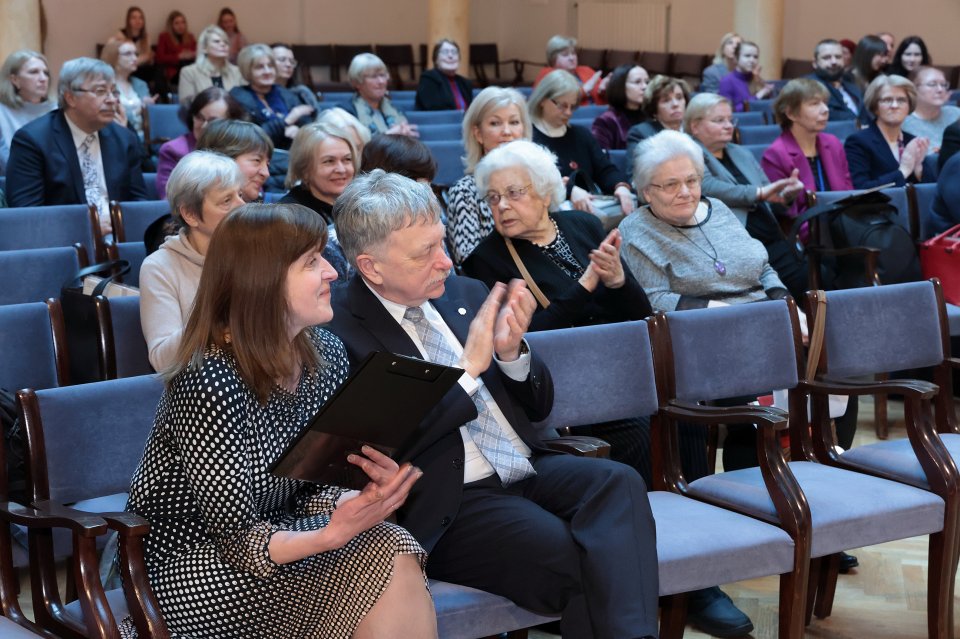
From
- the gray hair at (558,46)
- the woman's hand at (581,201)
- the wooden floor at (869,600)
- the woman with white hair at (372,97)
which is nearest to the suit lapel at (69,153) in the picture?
the woman's hand at (581,201)

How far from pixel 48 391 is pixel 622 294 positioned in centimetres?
166

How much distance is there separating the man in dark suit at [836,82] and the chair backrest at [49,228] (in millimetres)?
5585

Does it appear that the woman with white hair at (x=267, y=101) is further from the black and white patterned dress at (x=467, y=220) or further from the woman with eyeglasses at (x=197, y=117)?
→ the black and white patterned dress at (x=467, y=220)

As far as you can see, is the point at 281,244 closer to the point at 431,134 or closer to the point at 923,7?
the point at 431,134

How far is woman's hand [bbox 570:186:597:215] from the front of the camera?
486cm

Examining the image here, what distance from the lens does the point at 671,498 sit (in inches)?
121

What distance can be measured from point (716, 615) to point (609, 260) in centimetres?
101

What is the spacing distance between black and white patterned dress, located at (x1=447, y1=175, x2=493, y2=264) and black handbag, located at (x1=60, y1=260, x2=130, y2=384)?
117 cm

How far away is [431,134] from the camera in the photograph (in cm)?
734

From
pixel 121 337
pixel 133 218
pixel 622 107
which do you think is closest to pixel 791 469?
pixel 121 337

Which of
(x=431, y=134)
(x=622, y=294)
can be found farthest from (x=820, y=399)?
(x=431, y=134)

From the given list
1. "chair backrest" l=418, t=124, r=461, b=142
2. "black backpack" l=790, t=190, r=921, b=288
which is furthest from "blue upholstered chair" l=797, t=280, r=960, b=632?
"chair backrest" l=418, t=124, r=461, b=142

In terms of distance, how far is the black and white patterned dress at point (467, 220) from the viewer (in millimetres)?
4148

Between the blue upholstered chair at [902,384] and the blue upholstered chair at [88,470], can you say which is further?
the blue upholstered chair at [902,384]
